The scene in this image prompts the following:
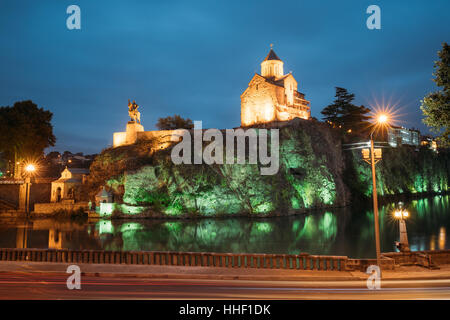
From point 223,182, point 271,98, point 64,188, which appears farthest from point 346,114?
point 64,188

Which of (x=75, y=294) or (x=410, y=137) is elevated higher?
(x=410, y=137)

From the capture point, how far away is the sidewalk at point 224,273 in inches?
360

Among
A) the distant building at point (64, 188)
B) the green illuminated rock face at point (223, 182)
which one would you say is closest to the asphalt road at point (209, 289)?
the green illuminated rock face at point (223, 182)

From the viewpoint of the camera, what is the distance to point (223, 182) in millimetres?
41625

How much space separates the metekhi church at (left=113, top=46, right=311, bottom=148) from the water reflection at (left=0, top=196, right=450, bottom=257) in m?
20.2

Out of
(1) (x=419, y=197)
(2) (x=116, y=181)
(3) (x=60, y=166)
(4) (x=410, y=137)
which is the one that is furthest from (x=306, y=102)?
(3) (x=60, y=166)

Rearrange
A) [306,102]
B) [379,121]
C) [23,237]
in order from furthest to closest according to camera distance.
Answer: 1. [306,102]
2. [23,237]
3. [379,121]

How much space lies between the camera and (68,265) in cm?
1077

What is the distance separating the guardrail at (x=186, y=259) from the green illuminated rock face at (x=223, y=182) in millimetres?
28362

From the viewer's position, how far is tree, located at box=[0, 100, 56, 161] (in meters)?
43.2

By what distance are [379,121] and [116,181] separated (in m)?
38.0

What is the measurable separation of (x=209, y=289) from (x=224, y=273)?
1.57 metres
